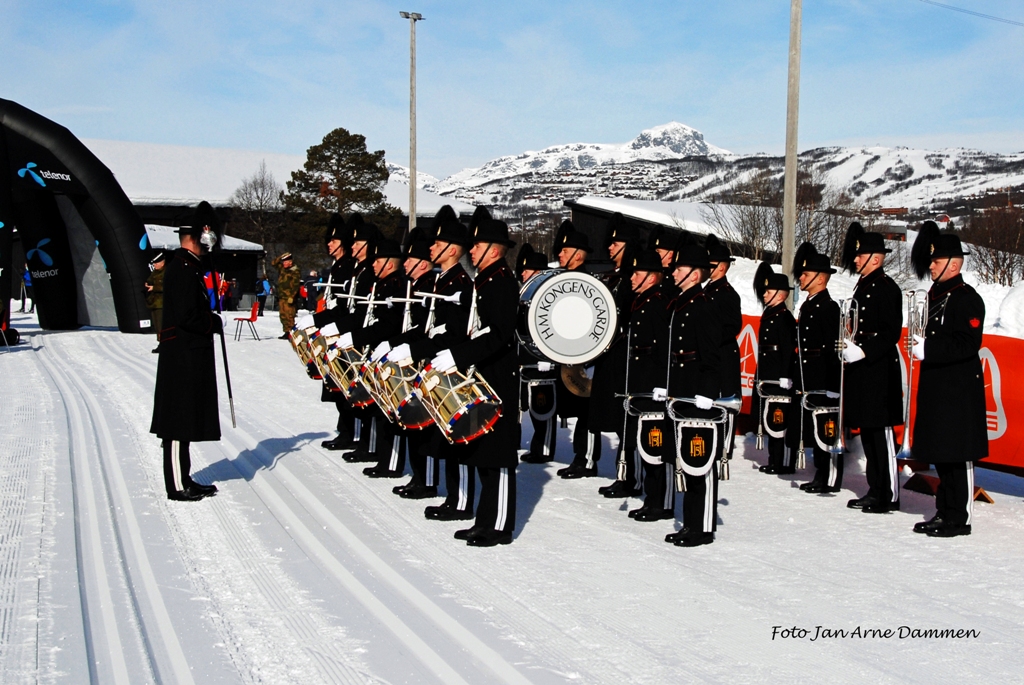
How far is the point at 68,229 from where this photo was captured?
23375 mm

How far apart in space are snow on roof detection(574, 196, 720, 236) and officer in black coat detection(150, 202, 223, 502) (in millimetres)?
28364

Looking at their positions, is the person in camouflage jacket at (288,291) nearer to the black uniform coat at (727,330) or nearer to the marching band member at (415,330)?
the marching band member at (415,330)

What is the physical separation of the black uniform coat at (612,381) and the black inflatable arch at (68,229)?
51.9ft

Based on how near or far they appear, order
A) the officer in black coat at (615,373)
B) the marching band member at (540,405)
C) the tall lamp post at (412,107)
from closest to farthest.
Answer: the officer in black coat at (615,373)
the marching band member at (540,405)
the tall lamp post at (412,107)

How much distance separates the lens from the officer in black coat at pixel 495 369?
19.7ft

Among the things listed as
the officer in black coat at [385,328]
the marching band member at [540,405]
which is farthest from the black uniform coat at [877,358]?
the officer in black coat at [385,328]

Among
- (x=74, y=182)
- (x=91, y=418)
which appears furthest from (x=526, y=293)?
(x=74, y=182)

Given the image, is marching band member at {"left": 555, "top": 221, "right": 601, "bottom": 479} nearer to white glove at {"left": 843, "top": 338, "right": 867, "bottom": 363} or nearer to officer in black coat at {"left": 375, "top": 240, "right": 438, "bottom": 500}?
officer in black coat at {"left": 375, "top": 240, "right": 438, "bottom": 500}

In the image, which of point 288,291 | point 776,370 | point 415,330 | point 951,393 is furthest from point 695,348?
point 288,291

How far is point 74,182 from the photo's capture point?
70.6 feet

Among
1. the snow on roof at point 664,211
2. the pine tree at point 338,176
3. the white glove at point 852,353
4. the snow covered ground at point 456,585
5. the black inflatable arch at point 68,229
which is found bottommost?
the snow covered ground at point 456,585

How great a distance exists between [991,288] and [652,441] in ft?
53.3

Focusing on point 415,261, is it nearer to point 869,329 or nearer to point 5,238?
point 869,329

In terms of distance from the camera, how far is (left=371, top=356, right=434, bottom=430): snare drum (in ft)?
20.7
